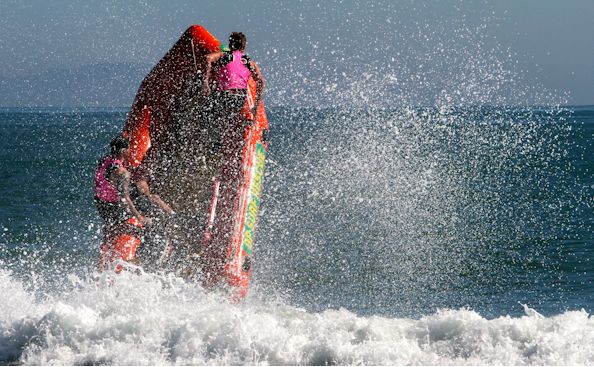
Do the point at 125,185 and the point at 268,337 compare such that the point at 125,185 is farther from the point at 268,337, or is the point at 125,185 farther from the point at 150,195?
the point at 268,337

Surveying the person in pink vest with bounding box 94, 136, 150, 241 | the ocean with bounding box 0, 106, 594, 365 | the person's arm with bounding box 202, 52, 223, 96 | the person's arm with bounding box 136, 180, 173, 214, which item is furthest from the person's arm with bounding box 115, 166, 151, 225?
the person's arm with bounding box 202, 52, 223, 96

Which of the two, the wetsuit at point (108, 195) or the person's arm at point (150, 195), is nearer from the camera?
the wetsuit at point (108, 195)

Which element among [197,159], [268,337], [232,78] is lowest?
[268,337]

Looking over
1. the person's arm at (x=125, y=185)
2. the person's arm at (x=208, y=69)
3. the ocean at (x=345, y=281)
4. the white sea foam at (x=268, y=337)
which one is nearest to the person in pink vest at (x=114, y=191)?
the person's arm at (x=125, y=185)

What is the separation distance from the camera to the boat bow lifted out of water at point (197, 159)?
5.77 m

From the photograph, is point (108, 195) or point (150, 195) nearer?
point (108, 195)

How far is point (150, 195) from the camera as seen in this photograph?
5.83 meters

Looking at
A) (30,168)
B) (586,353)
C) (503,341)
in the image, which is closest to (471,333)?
(503,341)

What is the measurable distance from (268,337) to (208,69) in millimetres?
2445

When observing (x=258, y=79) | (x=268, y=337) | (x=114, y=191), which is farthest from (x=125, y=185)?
(x=268, y=337)

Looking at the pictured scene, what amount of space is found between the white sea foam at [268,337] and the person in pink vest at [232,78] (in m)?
1.72

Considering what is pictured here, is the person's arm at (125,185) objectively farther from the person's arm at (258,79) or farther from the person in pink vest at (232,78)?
the person's arm at (258,79)

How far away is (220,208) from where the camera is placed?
19.0 ft

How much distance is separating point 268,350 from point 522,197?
988cm
